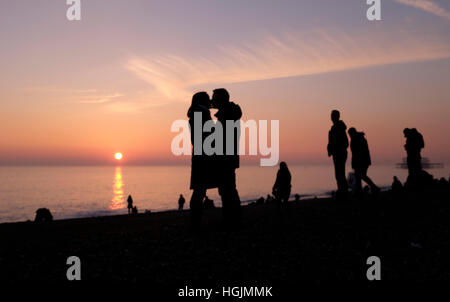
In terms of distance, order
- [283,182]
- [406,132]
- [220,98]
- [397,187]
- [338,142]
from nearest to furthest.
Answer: [220,98] < [338,142] < [283,182] < [406,132] < [397,187]

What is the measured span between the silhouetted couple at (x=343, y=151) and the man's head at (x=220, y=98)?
643cm

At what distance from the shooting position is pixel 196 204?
749 centimetres

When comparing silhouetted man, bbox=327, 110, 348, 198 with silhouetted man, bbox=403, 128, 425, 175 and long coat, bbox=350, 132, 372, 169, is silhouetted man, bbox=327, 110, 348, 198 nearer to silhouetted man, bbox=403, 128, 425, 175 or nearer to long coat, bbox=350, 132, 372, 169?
long coat, bbox=350, 132, 372, 169

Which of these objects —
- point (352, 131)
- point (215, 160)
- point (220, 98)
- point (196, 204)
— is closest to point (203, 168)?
point (215, 160)

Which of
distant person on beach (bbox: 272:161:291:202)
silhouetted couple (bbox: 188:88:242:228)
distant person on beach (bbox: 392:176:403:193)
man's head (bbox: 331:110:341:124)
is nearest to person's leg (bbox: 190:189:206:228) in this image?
silhouetted couple (bbox: 188:88:242:228)

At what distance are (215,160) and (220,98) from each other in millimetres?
1506

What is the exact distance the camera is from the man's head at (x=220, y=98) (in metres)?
7.80

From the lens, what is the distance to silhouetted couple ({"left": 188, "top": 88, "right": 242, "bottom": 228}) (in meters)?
7.49

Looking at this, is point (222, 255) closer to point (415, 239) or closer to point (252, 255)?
point (252, 255)

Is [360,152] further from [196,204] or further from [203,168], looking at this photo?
[196,204]

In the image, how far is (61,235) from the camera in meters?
8.59

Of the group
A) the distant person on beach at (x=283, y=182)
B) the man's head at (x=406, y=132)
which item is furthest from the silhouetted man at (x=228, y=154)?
the man's head at (x=406, y=132)

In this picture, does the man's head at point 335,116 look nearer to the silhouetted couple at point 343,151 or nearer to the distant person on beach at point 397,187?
the silhouetted couple at point 343,151

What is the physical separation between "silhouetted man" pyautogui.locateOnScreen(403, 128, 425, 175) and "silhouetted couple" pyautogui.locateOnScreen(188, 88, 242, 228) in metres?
11.5
